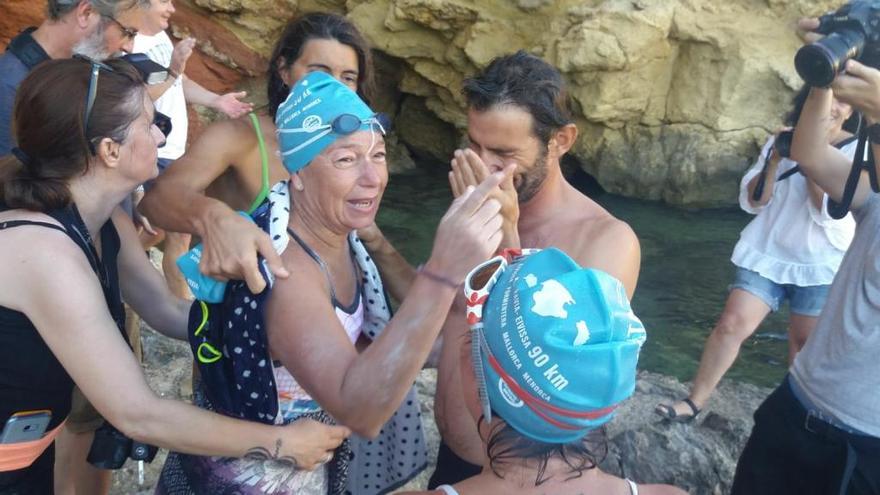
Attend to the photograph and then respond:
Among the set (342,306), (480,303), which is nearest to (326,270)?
(342,306)

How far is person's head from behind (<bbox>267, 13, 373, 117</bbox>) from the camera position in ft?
8.62

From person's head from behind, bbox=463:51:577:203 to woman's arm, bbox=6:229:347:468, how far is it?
101 cm

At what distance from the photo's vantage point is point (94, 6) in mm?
3113

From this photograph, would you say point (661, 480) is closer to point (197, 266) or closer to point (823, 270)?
point (823, 270)

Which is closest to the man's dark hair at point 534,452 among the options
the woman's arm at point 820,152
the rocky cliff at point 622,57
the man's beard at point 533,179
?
the man's beard at point 533,179

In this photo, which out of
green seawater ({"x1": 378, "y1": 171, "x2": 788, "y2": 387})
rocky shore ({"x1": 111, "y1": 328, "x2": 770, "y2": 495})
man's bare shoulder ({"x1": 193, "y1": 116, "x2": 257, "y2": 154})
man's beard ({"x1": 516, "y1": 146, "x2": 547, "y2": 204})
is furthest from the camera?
green seawater ({"x1": 378, "y1": 171, "x2": 788, "y2": 387})

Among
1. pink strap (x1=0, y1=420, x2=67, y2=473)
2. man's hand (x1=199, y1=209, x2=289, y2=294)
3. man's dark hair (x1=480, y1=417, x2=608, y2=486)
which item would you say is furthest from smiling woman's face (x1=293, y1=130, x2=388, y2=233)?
pink strap (x1=0, y1=420, x2=67, y2=473)

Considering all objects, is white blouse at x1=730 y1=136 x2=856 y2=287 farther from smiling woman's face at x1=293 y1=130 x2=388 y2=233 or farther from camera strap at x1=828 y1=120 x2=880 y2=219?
smiling woman's face at x1=293 y1=130 x2=388 y2=233

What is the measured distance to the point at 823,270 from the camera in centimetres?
349

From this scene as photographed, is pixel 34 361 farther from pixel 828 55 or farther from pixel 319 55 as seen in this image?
Result: pixel 828 55

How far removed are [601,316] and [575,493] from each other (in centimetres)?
38

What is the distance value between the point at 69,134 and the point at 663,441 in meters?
2.45

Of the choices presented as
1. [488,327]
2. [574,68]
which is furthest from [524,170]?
[574,68]

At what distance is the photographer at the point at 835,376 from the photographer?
2.06 m
